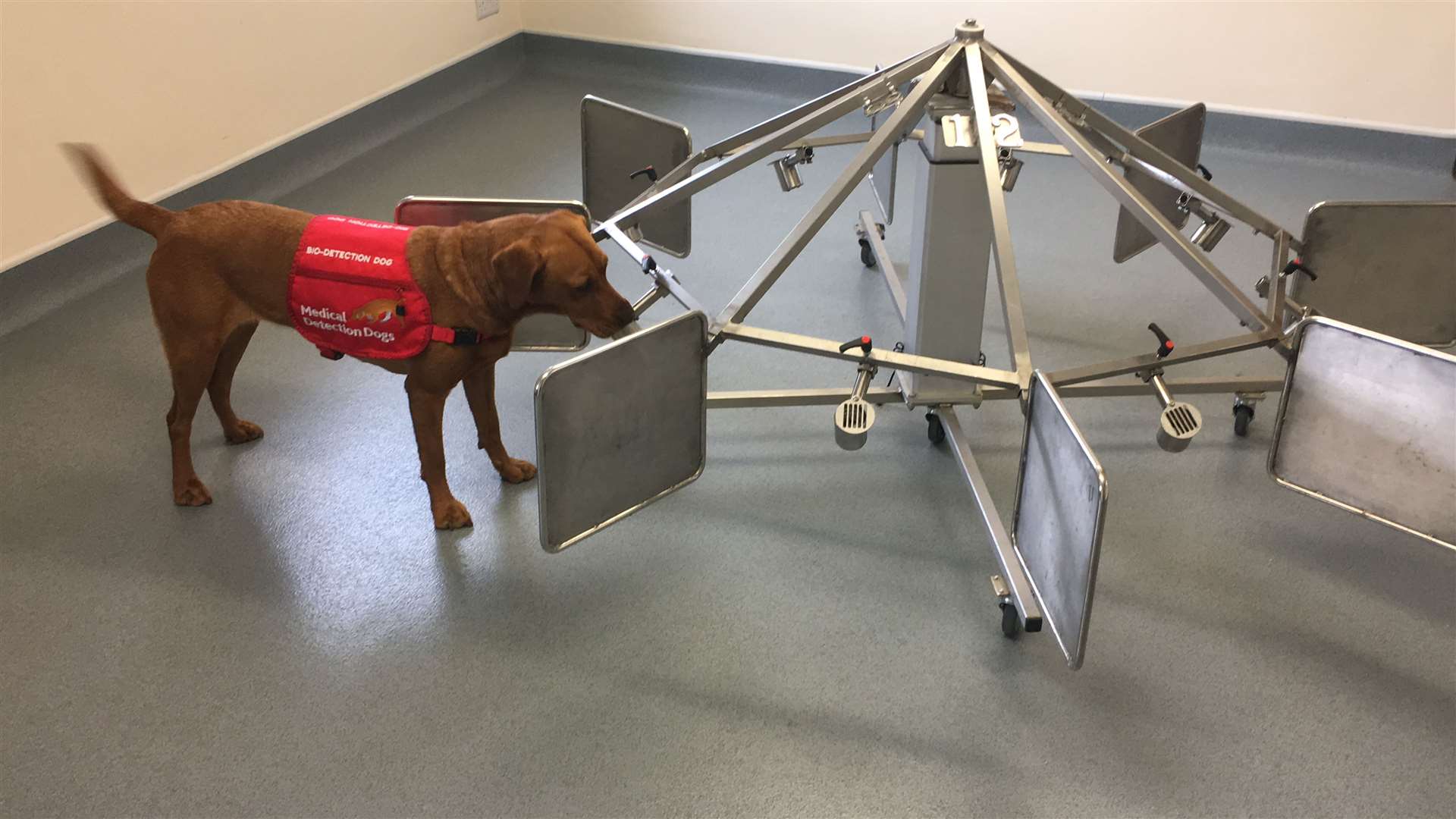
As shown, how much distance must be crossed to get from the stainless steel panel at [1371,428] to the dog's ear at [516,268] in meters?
1.23

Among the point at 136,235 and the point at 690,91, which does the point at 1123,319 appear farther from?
the point at 136,235

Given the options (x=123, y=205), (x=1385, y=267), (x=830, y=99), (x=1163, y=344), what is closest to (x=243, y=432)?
(x=123, y=205)

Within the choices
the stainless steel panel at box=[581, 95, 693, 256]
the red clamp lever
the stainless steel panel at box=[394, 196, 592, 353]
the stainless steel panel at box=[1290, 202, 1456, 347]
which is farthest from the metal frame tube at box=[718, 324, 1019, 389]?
the stainless steel panel at box=[1290, 202, 1456, 347]

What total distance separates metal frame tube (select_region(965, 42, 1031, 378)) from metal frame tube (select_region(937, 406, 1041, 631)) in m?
0.29

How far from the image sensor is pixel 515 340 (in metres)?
2.44

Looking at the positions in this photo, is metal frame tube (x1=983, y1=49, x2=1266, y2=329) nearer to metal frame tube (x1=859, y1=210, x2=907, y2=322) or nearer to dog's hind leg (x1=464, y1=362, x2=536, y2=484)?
metal frame tube (x1=859, y1=210, x2=907, y2=322)

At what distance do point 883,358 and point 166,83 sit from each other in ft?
7.69

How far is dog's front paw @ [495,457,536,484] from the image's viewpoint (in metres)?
2.33

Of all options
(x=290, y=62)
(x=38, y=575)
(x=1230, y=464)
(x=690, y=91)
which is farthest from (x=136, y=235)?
(x=1230, y=464)

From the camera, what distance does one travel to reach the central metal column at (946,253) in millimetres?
2201

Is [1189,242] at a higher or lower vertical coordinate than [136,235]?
higher

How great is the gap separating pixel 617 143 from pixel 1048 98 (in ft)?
3.02

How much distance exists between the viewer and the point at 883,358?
1.95 meters

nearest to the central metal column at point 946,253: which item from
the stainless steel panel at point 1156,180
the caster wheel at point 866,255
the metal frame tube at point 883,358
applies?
Answer: the metal frame tube at point 883,358
